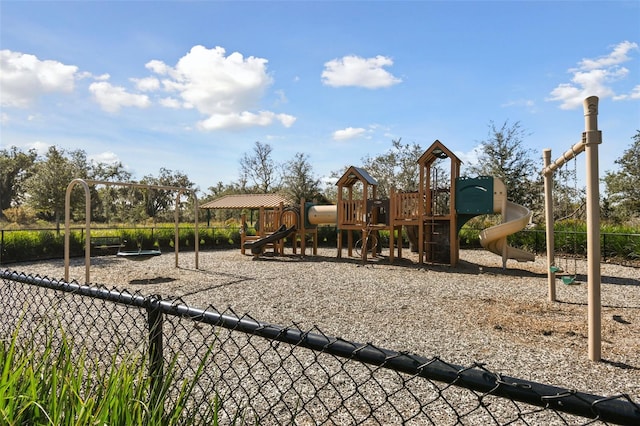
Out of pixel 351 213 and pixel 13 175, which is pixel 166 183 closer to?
pixel 13 175

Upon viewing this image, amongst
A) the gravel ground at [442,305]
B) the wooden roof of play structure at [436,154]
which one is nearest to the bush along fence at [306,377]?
the gravel ground at [442,305]

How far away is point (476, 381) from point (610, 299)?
7.73 meters

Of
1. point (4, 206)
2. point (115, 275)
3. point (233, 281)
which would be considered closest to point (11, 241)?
point (115, 275)

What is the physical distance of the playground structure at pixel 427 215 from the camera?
11.6 metres

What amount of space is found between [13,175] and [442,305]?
4976cm

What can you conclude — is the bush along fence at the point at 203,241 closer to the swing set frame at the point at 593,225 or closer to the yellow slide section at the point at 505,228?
the yellow slide section at the point at 505,228

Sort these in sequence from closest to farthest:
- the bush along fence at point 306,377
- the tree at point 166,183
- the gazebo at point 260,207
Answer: the bush along fence at point 306,377 → the gazebo at point 260,207 → the tree at point 166,183

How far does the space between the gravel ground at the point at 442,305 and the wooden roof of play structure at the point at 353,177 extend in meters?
3.29

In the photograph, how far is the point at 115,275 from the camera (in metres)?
9.73

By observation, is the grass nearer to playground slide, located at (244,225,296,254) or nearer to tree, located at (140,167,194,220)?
playground slide, located at (244,225,296,254)

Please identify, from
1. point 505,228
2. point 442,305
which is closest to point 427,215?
point 505,228

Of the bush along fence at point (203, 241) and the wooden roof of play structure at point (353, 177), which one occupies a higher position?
the wooden roof of play structure at point (353, 177)

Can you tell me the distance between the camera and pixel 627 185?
2634 cm

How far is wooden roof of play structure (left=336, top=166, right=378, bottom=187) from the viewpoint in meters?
14.0
